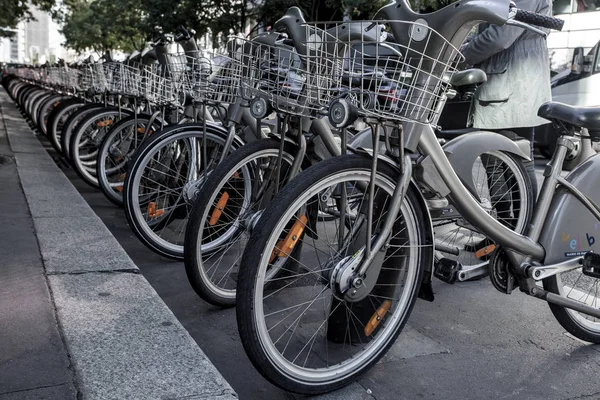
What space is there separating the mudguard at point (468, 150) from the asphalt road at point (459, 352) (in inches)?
29.4

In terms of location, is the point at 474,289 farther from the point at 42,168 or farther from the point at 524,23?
the point at 42,168

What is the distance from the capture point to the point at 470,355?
308cm

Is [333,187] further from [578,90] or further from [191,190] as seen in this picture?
[578,90]

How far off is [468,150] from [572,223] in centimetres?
61

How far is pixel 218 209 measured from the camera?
3.60 m

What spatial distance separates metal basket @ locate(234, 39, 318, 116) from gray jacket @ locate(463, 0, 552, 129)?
125 cm

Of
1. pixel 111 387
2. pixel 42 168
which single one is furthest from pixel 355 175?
pixel 42 168

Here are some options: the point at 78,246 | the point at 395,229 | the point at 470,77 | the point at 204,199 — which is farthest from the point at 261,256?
the point at 78,246

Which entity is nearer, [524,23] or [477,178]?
[524,23]

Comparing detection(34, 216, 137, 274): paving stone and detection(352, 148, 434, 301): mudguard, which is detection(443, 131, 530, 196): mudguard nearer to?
detection(352, 148, 434, 301): mudguard

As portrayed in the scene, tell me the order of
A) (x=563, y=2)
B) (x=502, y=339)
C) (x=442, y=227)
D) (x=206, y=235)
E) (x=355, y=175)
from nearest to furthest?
(x=355, y=175)
(x=502, y=339)
(x=206, y=235)
(x=442, y=227)
(x=563, y=2)

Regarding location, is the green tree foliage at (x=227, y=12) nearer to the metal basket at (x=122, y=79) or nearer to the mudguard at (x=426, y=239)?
the metal basket at (x=122, y=79)

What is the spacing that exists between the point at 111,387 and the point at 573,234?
2.12 m

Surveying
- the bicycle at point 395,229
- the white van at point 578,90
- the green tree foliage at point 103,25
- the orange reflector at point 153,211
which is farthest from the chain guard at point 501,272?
the green tree foliage at point 103,25
